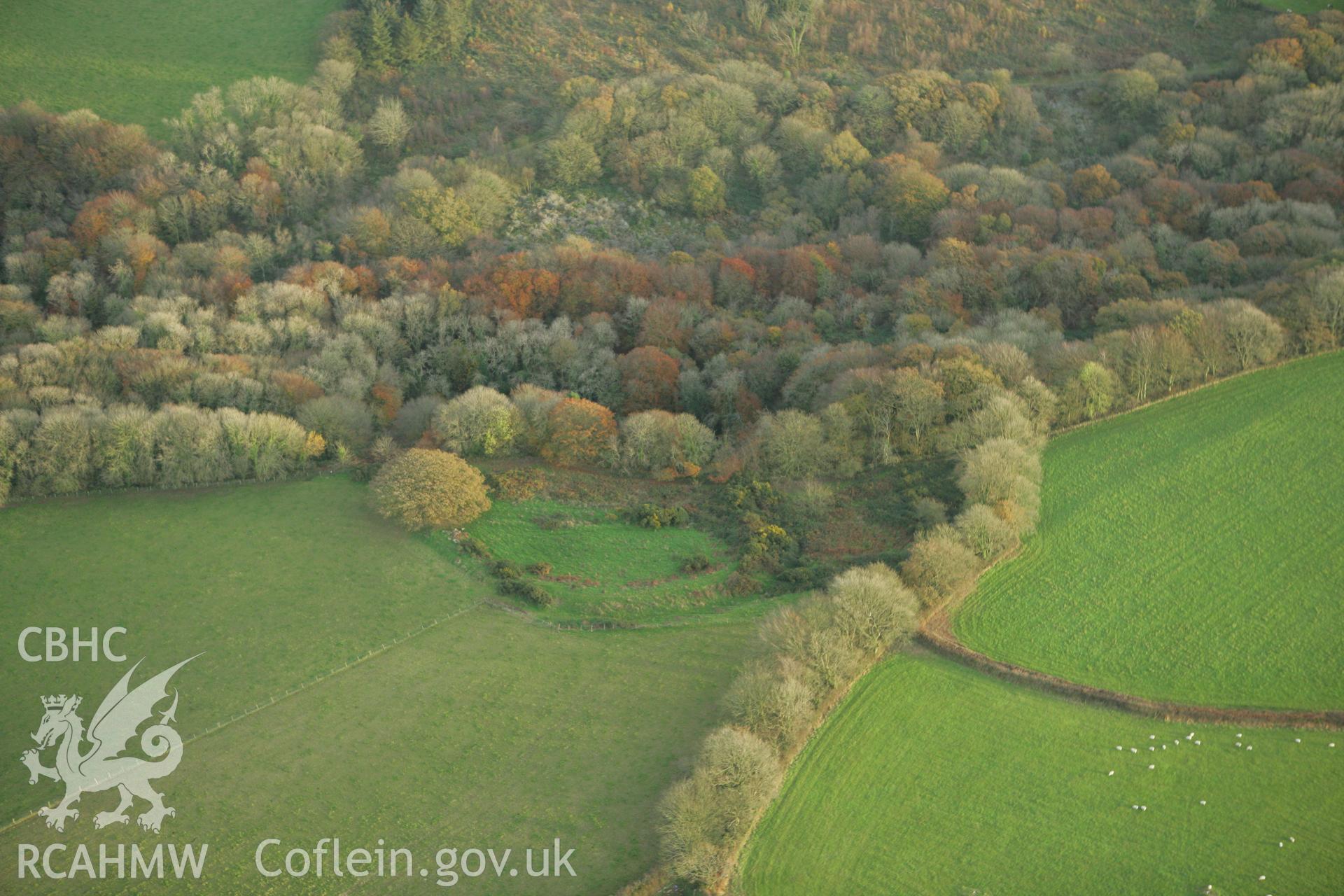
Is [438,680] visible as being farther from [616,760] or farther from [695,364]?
[695,364]

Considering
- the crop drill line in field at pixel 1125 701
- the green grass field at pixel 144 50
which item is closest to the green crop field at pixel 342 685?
the crop drill line in field at pixel 1125 701

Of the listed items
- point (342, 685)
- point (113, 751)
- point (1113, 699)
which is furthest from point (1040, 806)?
point (113, 751)

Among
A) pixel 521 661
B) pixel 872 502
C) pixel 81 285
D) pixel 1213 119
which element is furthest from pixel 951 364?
pixel 81 285

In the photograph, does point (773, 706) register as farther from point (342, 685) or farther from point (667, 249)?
point (667, 249)

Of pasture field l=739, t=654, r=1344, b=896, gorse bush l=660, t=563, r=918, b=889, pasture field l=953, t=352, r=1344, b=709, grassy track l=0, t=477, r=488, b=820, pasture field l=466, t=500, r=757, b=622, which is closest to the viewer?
pasture field l=739, t=654, r=1344, b=896

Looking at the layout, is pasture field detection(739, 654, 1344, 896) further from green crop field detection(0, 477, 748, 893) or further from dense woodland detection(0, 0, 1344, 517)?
dense woodland detection(0, 0, 1344, 517)

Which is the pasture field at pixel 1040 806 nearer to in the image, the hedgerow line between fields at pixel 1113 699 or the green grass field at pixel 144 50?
the hedgerow line between fields at pixel 1113 699

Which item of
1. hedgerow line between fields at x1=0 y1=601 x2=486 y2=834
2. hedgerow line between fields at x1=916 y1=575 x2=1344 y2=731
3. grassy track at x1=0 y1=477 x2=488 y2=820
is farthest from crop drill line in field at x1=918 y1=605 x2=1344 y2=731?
grassy track at x1=0 y1=477 x2=488 y2=820
